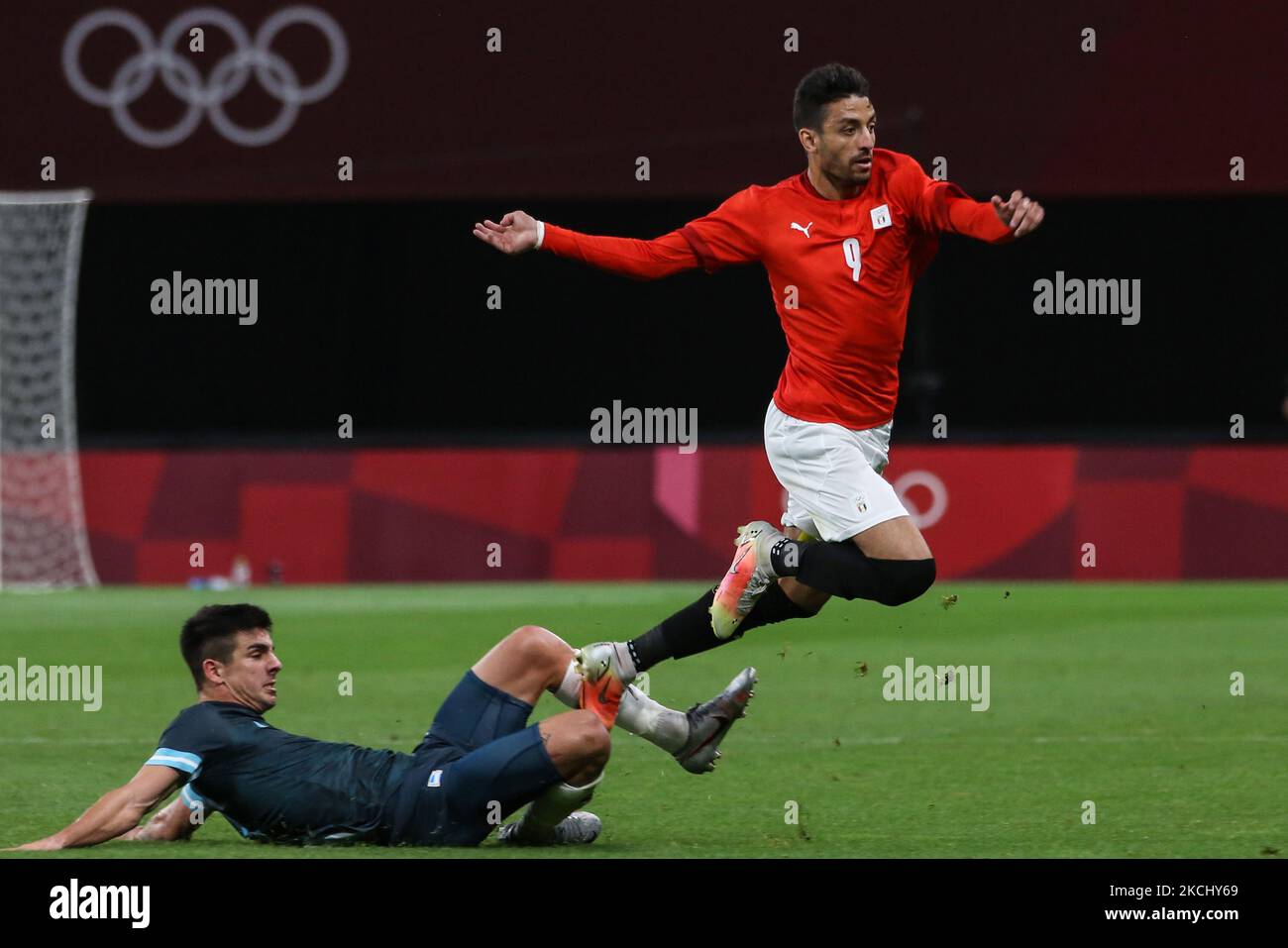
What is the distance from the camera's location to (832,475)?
30.3 feet

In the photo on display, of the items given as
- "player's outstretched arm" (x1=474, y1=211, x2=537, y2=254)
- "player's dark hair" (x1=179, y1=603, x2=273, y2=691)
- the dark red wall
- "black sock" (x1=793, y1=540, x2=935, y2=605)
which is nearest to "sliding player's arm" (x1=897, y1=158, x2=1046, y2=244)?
"black sock" (x1=793, y1=540, x2=935, y2=605)

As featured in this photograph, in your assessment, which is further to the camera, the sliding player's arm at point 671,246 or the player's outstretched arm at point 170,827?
the sliding player's arm at point 671,246

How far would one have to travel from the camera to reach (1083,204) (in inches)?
1001

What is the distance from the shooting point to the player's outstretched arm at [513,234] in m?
8.70

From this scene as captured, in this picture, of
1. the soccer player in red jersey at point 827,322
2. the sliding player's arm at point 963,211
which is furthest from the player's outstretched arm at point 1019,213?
the soccer player in red jersey at point 827,322

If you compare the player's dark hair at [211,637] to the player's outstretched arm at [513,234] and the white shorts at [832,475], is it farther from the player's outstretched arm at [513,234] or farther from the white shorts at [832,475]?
the white shorts at [832,475]

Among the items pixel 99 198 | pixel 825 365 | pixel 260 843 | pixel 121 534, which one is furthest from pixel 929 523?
pixel 260 843

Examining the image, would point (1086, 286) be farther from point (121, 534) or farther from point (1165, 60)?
point (121, 534)

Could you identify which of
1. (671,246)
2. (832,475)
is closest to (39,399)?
(671,246)

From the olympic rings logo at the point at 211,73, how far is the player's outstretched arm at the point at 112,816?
17616 mm

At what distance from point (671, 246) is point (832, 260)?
69 cm

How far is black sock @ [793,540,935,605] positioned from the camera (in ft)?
29.5

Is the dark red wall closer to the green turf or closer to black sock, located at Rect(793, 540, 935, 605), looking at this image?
the green turf
